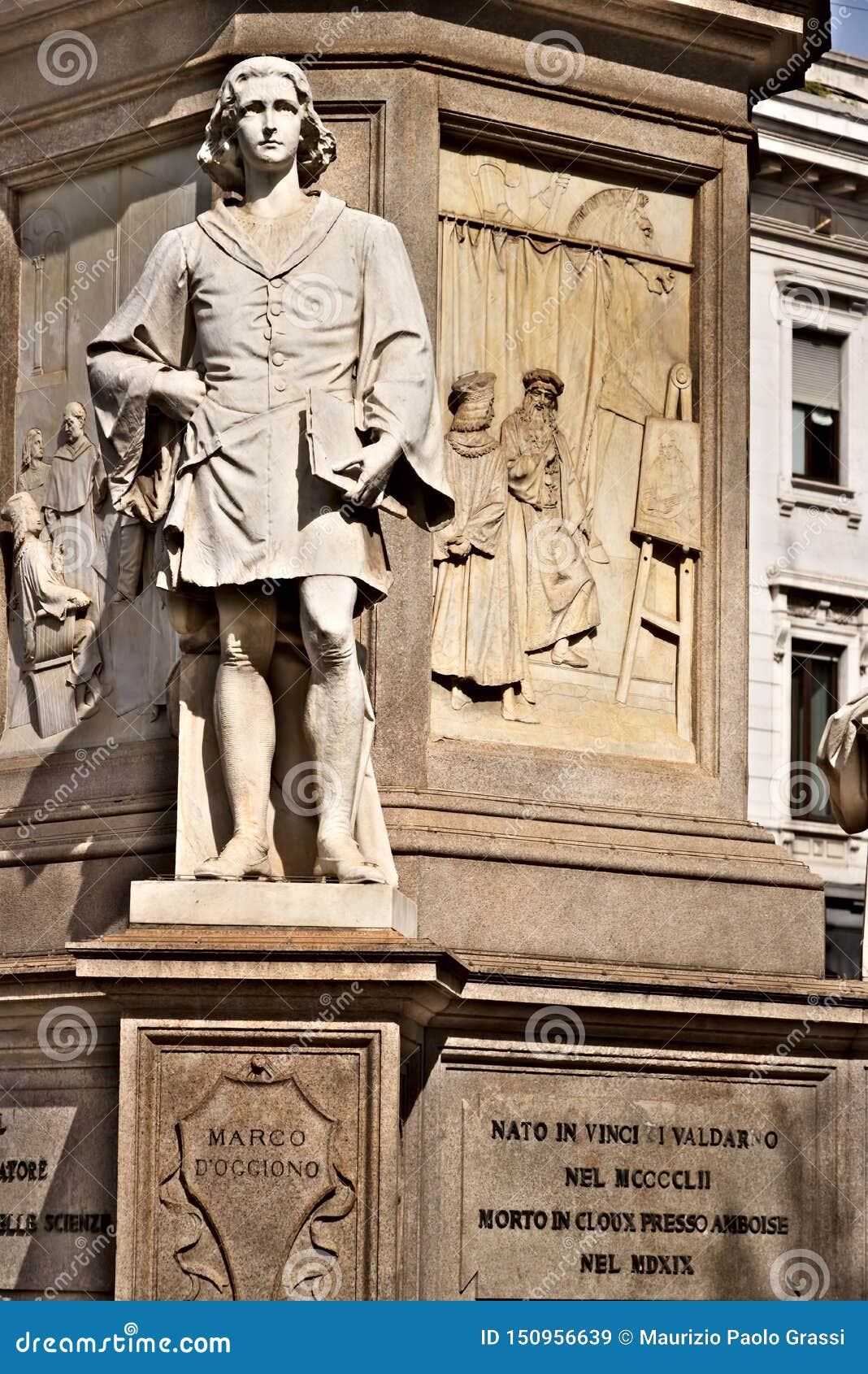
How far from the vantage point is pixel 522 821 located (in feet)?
43.7

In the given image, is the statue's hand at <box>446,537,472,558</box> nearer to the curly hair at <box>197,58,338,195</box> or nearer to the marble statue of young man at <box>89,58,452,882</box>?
the marble statue of young man at <box>89,58,452,882</box>

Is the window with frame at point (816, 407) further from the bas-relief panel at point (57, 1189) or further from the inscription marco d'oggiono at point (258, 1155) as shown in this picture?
the inscription marco d'oggiono at point (258, 1155)

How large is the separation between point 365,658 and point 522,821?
107cm

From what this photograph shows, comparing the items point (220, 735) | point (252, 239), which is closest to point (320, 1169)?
point (220, 735)

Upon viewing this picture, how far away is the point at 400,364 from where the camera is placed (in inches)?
467

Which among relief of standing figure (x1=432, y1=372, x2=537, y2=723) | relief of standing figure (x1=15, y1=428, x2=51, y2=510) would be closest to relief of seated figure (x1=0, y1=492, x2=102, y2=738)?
relief of standing figure (x1=15, y1=428, x2=51, y2=510)

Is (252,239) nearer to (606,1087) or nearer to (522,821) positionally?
(522,821)

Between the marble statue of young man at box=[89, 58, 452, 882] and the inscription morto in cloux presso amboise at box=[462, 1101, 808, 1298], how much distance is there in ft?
5.37

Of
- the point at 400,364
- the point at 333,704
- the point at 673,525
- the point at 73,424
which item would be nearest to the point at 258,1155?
the point at 333,704

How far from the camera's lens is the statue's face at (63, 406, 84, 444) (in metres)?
14.7

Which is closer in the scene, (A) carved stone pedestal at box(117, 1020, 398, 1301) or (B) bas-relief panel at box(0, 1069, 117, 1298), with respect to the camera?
(A) carved stone pedestal at box(117, 1020, 398, 1301)

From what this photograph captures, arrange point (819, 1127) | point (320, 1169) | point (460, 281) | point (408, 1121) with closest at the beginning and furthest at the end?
point (320, 1169), point (408, 1121), point (819, 1127), point (460, 281)

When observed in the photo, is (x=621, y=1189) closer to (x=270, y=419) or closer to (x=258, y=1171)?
(x=258, y=1171)

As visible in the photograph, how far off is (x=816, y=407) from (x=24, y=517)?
31.6 meters
